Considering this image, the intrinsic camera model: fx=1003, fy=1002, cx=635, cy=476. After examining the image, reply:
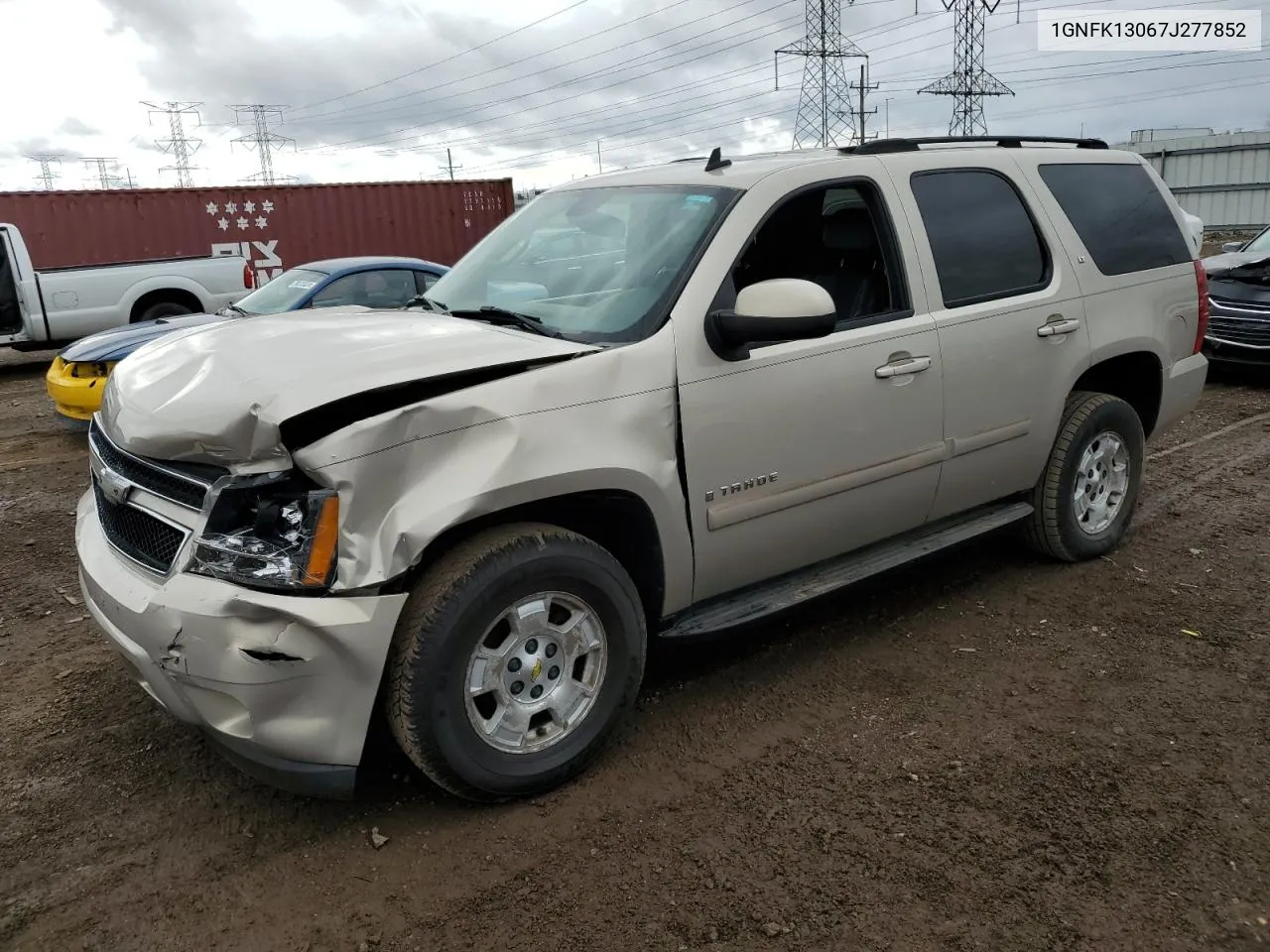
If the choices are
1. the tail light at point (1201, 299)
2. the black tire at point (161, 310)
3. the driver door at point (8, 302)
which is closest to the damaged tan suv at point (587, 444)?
the tail light at point (1201, 299)

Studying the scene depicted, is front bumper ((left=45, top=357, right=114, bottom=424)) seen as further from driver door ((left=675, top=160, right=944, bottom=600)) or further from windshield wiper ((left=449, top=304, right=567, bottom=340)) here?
driver door ((left=675, top=160, right=944, bottom=600))

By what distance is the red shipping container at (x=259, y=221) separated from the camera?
626 inches

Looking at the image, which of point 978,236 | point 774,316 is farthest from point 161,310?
point 774,316

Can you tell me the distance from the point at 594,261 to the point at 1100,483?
2849mm

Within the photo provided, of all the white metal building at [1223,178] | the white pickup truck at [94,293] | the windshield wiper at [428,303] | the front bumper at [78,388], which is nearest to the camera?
the windshield wiper at [428,303]

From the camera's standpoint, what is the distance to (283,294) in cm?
856

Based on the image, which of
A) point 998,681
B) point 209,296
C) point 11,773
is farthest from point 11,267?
point 998,681

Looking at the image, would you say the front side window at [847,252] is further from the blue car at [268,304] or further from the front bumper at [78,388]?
→ the front bumper at [78,388]

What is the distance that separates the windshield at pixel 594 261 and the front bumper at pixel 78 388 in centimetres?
493

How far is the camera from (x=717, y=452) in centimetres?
327

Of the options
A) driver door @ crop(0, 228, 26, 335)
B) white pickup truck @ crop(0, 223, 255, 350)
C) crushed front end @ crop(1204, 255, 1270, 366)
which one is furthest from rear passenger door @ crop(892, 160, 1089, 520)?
driver door @ crop(0, 228, 26, 335)

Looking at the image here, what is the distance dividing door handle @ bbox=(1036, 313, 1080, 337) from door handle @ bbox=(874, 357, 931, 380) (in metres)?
0.79

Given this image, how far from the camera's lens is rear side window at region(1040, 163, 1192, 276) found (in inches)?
Result: 181

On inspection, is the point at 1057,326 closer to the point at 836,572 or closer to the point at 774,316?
the point at 836,572
